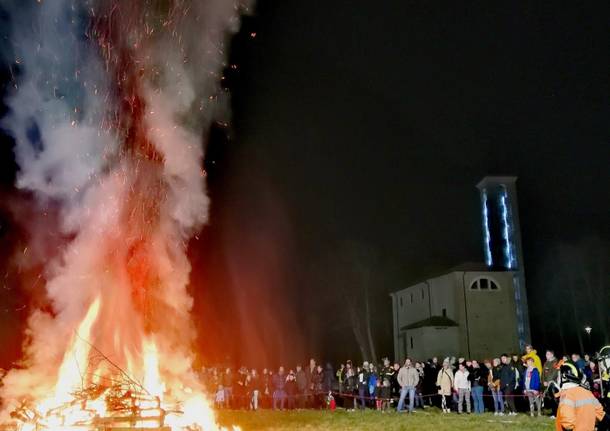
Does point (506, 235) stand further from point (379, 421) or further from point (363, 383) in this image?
point (379, 421)

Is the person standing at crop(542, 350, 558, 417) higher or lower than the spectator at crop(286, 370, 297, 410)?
higher

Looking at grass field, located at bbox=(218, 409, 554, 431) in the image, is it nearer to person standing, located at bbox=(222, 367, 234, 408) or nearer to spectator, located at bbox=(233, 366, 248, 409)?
person standing, located at bbox=(222, 367, 234, 408)

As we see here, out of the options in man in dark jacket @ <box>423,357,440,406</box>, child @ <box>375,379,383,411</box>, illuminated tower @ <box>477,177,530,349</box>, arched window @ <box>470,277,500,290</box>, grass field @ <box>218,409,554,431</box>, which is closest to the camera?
grass field @ <box>218,409,554,431</box>

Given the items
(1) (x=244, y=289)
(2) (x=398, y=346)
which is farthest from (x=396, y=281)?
(1) (x=244, y=289)

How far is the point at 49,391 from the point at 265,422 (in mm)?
6215

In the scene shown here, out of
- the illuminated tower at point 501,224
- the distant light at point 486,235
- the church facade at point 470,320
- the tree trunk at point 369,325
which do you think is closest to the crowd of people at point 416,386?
the church facade at point 470,320

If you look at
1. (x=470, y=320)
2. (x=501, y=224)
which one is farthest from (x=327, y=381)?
(x=501, y=224)

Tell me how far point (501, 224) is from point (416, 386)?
27174 millimetres

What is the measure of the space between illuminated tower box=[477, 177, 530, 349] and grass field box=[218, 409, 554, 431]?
83.6 feet

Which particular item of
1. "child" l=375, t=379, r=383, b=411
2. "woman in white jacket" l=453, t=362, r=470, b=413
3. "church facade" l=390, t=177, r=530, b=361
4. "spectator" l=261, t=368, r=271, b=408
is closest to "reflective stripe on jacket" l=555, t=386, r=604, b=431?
"woman in white jacket" l=453, t=362, r=470, b=413

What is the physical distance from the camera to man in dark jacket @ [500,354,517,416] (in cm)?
1669

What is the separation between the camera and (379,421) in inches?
613

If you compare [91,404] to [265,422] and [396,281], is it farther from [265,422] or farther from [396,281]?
[396,281]

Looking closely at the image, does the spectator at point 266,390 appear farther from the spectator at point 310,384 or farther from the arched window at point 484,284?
the arched window at point 484,284
